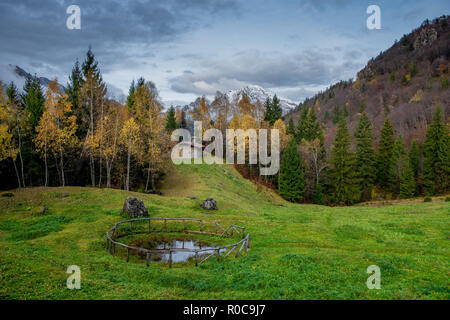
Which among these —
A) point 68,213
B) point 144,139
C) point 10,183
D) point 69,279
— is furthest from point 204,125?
point 69,279

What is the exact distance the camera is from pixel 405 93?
14938 centimetres

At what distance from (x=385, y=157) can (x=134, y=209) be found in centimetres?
6662

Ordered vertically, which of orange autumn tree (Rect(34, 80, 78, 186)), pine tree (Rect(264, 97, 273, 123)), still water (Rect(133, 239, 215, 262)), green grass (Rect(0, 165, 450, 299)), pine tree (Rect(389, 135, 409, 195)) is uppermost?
pine tree (Rect(264, 97, 273, 123))

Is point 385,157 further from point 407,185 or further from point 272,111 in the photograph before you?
point 272,111

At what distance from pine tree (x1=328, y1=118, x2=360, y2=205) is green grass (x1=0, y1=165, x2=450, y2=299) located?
29751mm

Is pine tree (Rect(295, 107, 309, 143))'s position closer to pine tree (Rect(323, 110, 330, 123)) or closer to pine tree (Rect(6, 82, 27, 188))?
pine tree (Rect(6, 82, 27, 188))

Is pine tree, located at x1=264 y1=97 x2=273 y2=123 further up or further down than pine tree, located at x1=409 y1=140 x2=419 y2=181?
further up

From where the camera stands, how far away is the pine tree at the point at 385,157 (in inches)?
2739

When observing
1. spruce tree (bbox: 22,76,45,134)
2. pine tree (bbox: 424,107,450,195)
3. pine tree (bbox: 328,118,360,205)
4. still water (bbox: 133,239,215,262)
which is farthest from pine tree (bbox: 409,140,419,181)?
spruce tree (bbox: 22,76,45,134)

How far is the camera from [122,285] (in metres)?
12.4

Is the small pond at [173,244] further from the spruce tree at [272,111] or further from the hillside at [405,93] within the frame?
the hillside at [405,93]

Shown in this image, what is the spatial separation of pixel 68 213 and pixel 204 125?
50521 millimetres

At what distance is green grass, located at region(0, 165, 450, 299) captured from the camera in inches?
454
